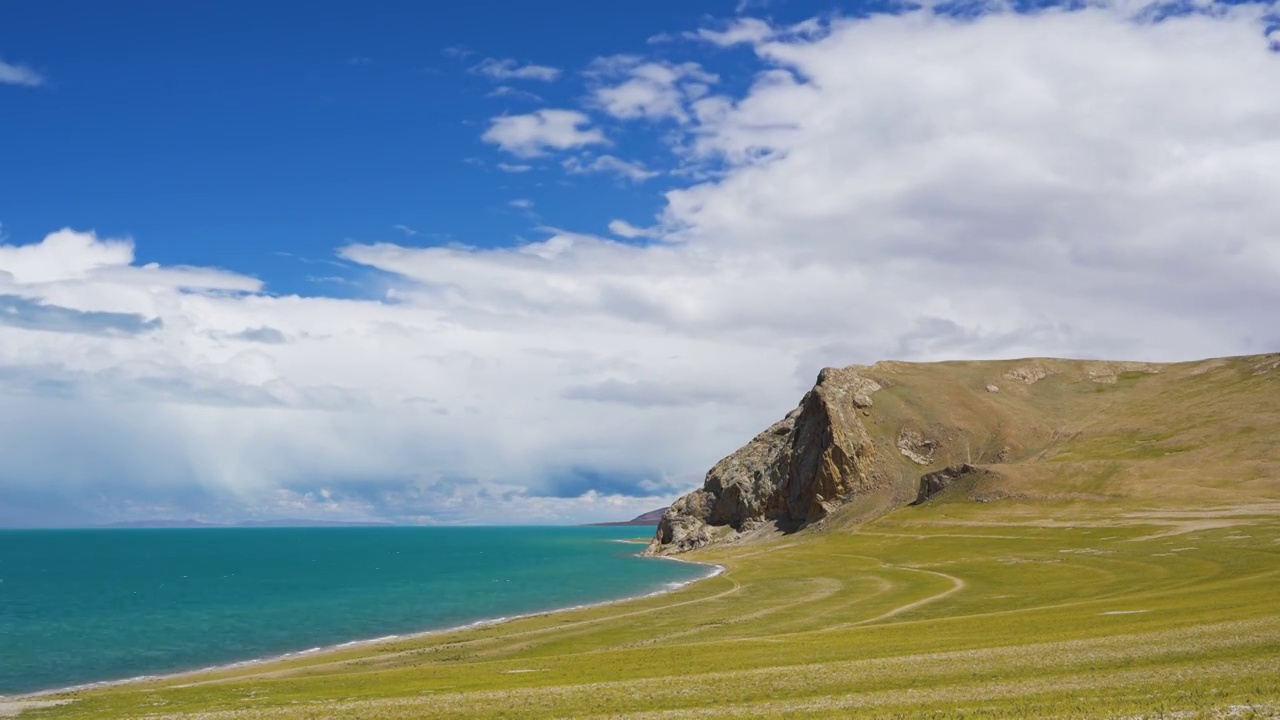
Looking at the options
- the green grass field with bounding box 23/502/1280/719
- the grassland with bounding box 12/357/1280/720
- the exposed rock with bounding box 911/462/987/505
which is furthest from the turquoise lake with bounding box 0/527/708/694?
the exposed rock with bounding box 911/462/987/505

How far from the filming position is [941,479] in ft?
601

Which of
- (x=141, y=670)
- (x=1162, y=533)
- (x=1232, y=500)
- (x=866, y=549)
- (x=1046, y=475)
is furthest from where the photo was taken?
(x=1046, y=475)

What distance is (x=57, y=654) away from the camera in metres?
73.3

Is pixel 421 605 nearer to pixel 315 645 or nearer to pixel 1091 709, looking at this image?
pixel 315 645

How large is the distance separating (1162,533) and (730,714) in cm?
10637

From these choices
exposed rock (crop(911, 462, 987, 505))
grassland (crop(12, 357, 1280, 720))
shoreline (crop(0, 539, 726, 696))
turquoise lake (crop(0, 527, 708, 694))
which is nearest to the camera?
grassland (crop(12, 357, 1280, 720))

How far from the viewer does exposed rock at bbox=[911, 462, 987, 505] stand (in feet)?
593

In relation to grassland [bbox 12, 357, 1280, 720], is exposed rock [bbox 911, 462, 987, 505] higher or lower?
higher

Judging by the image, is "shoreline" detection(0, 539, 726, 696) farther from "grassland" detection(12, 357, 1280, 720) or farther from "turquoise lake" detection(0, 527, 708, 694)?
"grassland" detection(12, 357, 1280, 720)

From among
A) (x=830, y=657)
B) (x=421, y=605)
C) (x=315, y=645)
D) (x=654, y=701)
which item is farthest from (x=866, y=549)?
(x=654, y=701)

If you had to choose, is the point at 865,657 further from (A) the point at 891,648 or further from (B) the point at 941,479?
(B) the point at 941,479

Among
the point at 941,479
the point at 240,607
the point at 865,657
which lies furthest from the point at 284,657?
the point at 941,479

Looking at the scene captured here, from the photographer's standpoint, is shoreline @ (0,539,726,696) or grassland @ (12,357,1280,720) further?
shoreline @ (0,539,726,696)

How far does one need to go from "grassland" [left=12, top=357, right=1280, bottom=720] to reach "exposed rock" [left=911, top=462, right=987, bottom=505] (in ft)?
129
